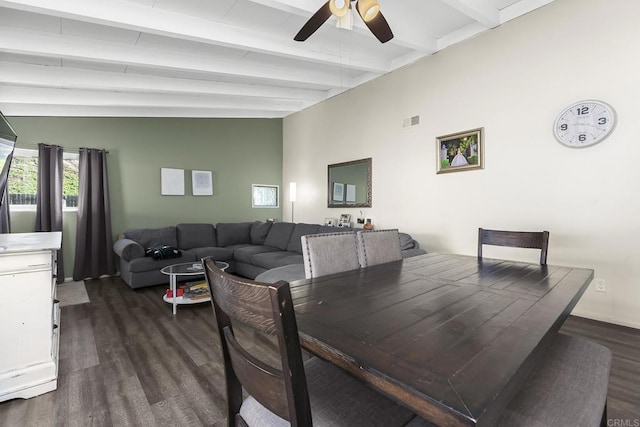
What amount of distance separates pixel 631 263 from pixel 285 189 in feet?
16.8

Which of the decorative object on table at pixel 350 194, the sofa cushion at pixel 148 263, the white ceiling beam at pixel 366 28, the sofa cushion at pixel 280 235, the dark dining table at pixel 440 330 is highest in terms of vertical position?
the white ceiling beam at pixel 366 28

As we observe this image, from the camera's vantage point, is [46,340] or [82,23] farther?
[82,23]

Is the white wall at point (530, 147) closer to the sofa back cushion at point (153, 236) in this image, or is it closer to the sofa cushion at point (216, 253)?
the sofa cushion at point (216, 253)

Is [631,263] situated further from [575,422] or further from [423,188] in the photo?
[575,422]

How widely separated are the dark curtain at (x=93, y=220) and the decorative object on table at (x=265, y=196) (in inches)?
94.6

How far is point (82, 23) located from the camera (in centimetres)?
273

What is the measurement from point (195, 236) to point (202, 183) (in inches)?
41.2

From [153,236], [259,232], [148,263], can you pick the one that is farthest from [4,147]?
[259,232]

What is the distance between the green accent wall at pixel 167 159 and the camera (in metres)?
4.31

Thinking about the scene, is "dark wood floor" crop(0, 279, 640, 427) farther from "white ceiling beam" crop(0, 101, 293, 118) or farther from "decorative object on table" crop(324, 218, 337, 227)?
"white ceiling beam" crop(0, 101, 293, 118)

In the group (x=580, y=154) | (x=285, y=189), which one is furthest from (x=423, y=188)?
(x=285, y=189)

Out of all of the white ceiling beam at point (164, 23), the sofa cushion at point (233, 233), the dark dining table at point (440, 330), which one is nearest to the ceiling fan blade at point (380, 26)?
the white ceiling beam at point (164, 23)

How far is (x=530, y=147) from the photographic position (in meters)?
2.99

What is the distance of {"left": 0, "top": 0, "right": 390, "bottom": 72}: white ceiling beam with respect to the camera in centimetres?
228
